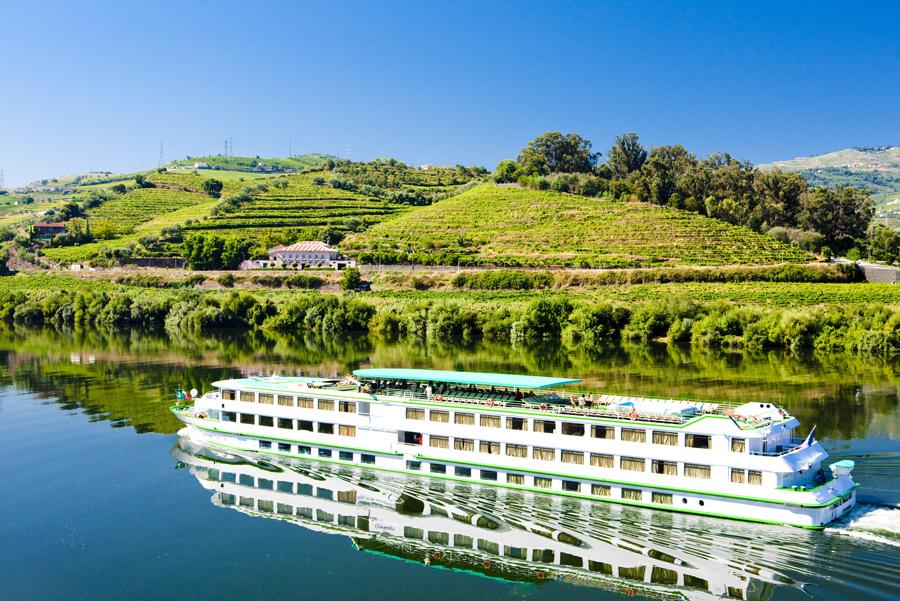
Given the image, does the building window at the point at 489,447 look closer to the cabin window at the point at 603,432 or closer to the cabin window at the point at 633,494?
the cabin window at the point at 603,432

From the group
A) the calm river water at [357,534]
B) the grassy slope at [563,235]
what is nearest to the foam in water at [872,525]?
the calm river water at [357,534]

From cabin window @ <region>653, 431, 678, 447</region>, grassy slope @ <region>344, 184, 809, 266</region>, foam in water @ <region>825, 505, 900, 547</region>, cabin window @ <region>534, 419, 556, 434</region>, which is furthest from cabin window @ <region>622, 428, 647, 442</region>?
grassy slope @ <region>344, 184, 809, 266</region>

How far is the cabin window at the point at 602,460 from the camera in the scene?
2734cm

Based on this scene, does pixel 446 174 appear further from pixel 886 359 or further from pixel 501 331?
pixel 886 359

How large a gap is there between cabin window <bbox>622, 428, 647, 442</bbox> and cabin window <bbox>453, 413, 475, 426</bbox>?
19.1 feet

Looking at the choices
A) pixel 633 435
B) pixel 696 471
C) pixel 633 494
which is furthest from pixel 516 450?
pixel 696 471

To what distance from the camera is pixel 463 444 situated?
29859mm

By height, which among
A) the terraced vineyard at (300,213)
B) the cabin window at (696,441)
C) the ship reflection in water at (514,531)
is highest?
the terraced vineyard at (300,213)

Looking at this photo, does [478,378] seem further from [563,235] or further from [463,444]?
[563,235]

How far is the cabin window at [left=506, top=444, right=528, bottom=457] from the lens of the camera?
28.8 meters

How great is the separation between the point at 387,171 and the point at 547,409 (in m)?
149

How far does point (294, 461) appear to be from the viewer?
3281 cm

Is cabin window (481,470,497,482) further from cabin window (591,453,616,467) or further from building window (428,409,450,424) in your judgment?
cabin window (591,453,616,467)

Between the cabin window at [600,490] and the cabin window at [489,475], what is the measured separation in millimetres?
3818
